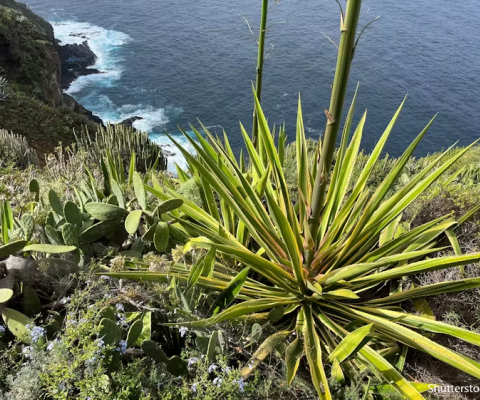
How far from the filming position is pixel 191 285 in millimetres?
2102

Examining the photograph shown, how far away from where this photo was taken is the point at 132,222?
7.50ft

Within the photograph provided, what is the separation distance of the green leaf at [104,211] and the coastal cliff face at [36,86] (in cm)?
861

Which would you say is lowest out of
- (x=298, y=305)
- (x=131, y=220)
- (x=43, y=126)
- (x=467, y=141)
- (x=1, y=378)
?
(x=467, y=141)

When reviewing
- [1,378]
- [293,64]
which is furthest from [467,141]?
[1,378]

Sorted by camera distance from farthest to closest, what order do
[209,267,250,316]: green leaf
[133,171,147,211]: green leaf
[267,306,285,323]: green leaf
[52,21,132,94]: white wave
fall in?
[52,21,132,94]: white wave → [133,171,147,211]: green leaf → [267,306,285,323]: green leaf → [209,267,250,316]: green leaf

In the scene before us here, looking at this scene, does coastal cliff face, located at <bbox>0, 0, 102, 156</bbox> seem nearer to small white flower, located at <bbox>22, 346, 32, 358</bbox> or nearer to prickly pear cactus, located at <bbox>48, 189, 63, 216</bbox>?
prickly pear cactus, located at <bbox>48, 189, 63, 216</bbox>

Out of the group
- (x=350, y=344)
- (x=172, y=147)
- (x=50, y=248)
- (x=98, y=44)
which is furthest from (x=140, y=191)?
(x=98, y=44)

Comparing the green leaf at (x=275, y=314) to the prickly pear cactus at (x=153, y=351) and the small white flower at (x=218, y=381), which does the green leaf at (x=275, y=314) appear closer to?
the small white flower at (x=218, y=381)

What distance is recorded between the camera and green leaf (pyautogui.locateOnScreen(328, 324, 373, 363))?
73.1 inches

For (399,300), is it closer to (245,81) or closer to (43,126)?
(43,126)

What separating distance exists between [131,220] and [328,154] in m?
1.13

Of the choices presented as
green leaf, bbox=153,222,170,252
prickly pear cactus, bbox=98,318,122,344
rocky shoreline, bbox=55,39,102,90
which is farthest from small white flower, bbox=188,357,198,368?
rocky shoreline, bbox=55,39,102,90

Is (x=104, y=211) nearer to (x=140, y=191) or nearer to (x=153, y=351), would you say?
(x=140, y=191)

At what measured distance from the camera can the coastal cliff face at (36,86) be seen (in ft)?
38.9
